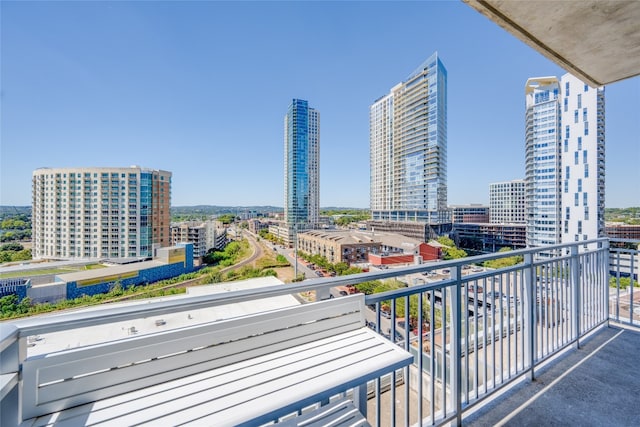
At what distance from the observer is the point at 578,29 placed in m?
1.58

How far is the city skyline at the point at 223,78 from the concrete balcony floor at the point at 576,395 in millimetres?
2441

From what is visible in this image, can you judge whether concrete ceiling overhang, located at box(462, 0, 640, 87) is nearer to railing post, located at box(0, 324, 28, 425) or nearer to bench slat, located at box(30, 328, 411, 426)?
bench slat, located at box(30, 328, 411, 426)

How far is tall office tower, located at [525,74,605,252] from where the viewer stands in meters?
17.3

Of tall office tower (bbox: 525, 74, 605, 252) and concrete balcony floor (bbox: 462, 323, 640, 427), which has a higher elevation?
tall office tower (bbox: 525, 74, 605, 252)

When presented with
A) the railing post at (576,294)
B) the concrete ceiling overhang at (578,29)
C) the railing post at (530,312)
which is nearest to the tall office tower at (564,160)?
the railing post at (576,294)

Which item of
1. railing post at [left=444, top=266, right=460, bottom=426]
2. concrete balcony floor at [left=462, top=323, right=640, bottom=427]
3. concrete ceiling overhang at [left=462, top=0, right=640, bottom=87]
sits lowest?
concrete balcony floor at [left=462, top=323, right=640, bottom=427]

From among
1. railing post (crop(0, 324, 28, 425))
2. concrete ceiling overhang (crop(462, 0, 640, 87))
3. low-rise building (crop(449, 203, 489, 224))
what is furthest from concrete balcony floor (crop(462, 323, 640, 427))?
low-rise building (crop(449, 203, 489, 224))

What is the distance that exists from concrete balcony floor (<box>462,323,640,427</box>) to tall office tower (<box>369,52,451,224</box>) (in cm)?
3034

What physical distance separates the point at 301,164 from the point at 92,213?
981 inches

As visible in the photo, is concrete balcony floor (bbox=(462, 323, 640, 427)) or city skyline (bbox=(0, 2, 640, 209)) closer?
concrete balcony floor (bbox=(462, 323, 640, 427))

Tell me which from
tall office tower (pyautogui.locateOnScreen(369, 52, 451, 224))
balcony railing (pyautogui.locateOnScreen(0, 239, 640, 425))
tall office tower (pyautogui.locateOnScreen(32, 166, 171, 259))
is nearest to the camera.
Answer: balcony railing (pyautogui.locateOnScreen(0, 239, 640, 425))

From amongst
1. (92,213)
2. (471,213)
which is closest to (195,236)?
(92,213)

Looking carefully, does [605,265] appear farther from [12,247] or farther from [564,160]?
[12,247]

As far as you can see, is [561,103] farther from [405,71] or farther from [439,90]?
[405,71]
